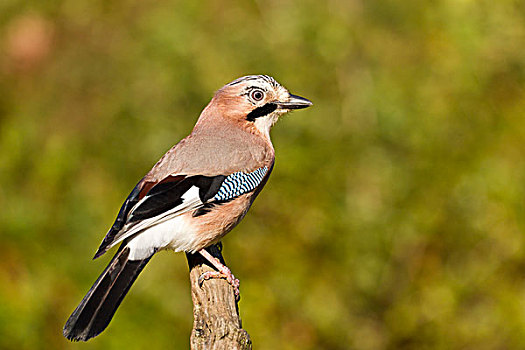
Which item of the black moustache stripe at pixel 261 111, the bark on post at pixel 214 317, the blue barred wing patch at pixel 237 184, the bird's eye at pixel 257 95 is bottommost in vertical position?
the bark on post at pixel 214 317

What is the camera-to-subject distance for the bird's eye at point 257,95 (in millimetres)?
4453

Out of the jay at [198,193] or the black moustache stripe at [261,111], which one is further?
the black moustache stripe at [261,111]

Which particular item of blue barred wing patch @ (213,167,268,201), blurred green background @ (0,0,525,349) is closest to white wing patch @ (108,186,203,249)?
blue barred wing patch @ (213,167,268,201)

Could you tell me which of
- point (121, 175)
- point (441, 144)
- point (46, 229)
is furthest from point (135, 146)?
point (441, 144)

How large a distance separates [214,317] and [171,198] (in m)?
0.70

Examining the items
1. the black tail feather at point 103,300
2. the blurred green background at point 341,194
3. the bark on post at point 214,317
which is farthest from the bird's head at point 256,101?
the blurred green background at point 341,194

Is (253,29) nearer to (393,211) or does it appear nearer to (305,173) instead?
(305,173)

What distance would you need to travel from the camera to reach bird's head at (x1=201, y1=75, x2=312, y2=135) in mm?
4449

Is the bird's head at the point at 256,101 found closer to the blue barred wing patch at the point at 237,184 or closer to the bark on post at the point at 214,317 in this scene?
the blue barred wing patch at the point at 237,184

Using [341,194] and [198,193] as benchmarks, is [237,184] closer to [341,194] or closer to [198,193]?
[198,193]

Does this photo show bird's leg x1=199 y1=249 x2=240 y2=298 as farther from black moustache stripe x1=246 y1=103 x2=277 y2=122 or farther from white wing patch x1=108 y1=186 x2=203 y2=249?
black moustache stripe x1=246 y1=103 x2=277 y2=122

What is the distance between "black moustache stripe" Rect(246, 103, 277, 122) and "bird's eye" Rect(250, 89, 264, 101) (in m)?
0.05

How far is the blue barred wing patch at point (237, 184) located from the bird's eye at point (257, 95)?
0.52m

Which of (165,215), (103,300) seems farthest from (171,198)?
(103,300)
